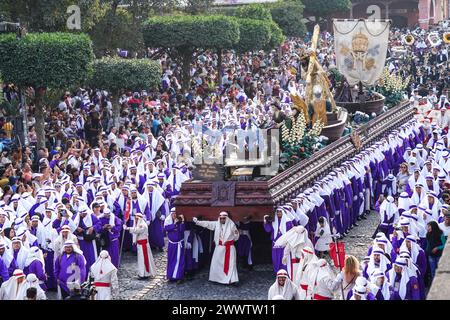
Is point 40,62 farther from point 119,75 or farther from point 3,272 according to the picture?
point 3,272

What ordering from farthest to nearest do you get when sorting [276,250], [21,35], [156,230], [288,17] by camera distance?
1. [288,17]
2. [21,35]
3. [156,230]
4. [276,250]

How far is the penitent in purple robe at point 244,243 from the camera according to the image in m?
16.4

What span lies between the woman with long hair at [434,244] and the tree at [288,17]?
119ft

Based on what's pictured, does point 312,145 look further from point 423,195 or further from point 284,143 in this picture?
point 423,195

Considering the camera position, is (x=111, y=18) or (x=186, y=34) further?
(x=186, y=34)

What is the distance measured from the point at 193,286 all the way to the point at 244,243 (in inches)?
47.2

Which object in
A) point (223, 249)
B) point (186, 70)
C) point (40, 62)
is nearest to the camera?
point (223, 249)

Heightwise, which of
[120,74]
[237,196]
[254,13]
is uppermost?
[254,13]

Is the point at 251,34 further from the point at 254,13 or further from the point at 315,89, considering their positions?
the point at 315,89

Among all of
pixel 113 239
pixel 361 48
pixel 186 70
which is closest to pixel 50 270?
pixel 113 239

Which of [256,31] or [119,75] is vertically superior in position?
[256,31]

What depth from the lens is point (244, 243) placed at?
1653cm
